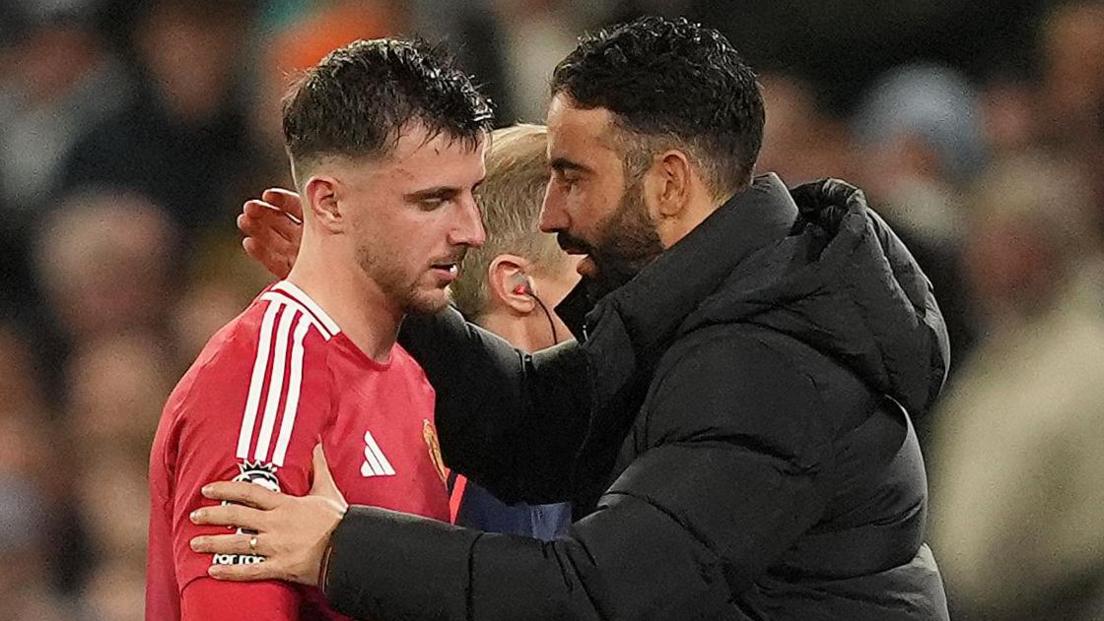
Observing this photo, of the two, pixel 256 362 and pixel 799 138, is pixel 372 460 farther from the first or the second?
pixel 799 138

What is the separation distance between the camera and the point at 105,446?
5.03 m

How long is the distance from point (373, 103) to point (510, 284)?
32.0 inches

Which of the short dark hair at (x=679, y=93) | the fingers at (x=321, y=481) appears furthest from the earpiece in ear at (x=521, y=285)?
the fingers at (x=321, y=481)

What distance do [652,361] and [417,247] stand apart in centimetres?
34

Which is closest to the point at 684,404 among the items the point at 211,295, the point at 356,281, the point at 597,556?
the point at 597,556

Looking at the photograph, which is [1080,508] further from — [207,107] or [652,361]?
[207,107]

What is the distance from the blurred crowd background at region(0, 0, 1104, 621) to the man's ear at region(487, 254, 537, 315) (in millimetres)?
1704

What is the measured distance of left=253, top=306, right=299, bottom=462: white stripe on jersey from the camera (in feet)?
7.00

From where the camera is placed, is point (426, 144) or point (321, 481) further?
point (426, 144)

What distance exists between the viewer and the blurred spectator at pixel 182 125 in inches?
218

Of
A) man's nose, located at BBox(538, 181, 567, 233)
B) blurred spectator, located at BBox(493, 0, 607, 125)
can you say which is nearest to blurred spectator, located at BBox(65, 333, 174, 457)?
blurred spectator, located at BBox(493, 0, 607, 125)

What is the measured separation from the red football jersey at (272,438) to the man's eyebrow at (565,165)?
1.19 feet

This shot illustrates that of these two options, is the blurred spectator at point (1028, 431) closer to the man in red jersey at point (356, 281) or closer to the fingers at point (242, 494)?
the man in red jersey at point (356, 281)

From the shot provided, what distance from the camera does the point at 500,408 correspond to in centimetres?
277
